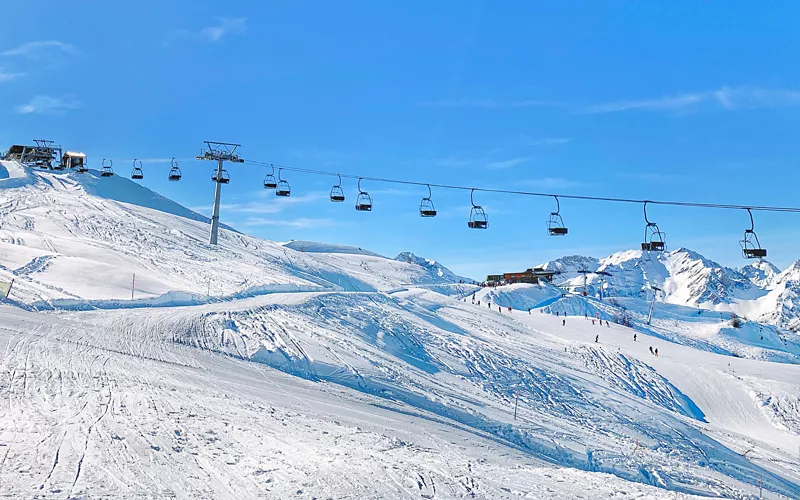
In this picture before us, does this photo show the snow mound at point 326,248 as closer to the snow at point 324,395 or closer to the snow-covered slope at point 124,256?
the snow-covered slope at point 124,256

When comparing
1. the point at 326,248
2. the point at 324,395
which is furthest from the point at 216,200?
the point at 326,248

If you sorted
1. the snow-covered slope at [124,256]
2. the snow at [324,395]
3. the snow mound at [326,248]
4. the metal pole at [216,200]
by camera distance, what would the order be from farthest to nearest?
the snow mound at [326,248] → the metal pole at [216,200] → the snow-covered slope at [124,256] → the snow at [324,395]

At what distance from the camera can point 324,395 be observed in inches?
822

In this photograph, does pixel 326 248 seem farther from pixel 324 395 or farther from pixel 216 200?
pixel 324 395

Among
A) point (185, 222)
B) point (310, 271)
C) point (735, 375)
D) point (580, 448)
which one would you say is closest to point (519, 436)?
point (580, 448)

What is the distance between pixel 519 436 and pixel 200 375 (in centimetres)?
1162

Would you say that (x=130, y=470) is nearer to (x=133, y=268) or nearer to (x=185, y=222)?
(x=133, y=268)

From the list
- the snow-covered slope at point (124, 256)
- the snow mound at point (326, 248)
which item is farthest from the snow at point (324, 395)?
the snow mound at point (326, 248)

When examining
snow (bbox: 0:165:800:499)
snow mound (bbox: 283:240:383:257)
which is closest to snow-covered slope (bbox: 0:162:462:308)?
snow (bbox: 0:165:800:499)

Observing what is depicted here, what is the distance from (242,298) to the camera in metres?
37.1

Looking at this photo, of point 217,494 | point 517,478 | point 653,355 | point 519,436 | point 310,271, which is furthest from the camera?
point 310,271

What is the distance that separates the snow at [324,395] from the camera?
12.8 m

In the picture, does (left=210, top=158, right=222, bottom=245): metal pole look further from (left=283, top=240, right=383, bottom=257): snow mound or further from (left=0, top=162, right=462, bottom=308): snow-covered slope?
(left=283, top=240, right=383, bottom=257): snow mound

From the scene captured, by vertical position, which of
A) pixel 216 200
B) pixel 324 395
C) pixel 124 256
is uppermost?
pixel 216 200
